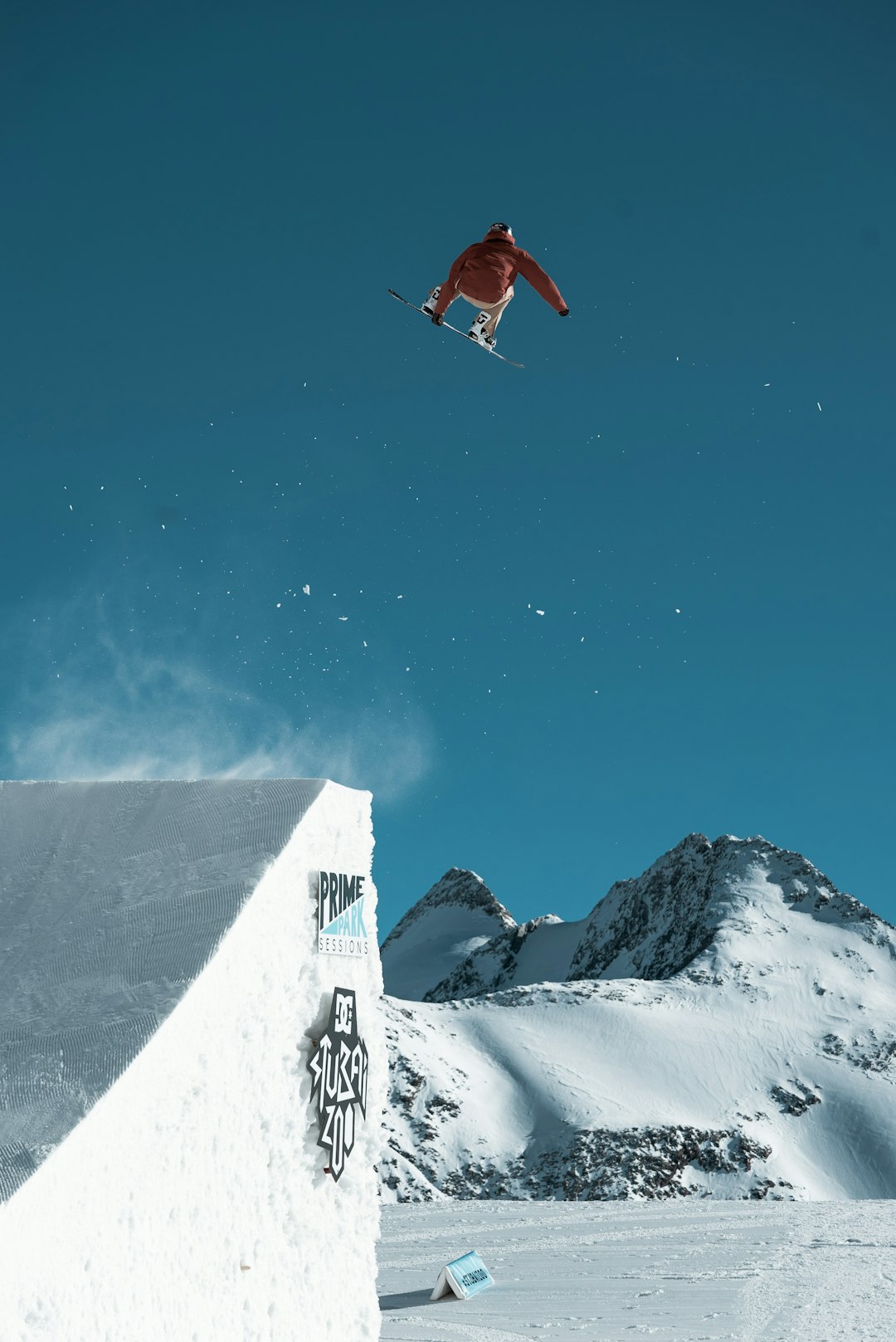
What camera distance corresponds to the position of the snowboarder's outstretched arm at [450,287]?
9.73 metres

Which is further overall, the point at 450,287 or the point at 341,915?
the point at 450,287

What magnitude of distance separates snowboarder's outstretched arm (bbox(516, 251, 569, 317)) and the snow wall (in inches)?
213

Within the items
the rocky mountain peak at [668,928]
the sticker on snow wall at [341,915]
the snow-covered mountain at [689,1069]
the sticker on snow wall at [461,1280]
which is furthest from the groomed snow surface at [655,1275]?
the rocky mountain peak at [668,928]

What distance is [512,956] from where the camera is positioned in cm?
12094

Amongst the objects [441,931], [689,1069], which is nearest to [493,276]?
[689,1069]

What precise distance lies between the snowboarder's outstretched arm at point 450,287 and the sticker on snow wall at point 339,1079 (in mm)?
6463

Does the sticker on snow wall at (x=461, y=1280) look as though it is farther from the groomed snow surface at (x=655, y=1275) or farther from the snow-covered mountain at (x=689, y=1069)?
the snow-covered mountain at (x=689, y=1069)

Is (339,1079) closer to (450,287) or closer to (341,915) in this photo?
(341,915)

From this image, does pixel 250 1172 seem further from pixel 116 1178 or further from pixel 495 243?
pixel 495 243

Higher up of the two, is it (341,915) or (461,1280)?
(341,915)

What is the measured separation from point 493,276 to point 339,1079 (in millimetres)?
6926

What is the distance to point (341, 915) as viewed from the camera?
595 cm

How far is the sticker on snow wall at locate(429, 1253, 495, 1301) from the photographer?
954 centimetres

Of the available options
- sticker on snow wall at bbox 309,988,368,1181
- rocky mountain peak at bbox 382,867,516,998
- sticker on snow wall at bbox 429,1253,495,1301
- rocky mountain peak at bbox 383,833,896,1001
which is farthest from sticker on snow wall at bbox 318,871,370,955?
rocky mountain peak at bbox 382,867,516,998
